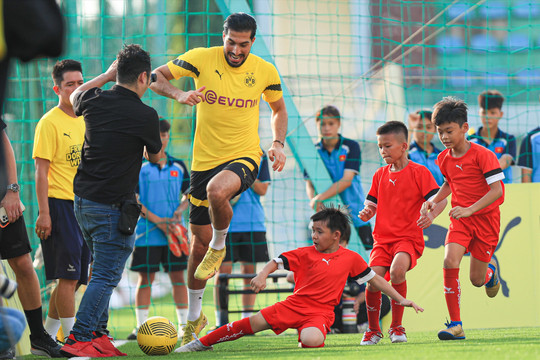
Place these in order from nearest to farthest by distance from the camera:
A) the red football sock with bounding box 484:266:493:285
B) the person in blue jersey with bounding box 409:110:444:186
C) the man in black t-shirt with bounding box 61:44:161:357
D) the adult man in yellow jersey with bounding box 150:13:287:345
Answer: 1. the man in black t-shirt with bounding box 61:44:161:357
2. the adult man in yellow jersey with bounding box 150:13:287:345
3. the red football sock with bounding box 484:266:493:285
4. the person in blue jersey with bounding box 409:110:444:186

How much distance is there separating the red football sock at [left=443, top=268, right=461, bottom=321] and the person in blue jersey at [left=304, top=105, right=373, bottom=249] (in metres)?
2.38

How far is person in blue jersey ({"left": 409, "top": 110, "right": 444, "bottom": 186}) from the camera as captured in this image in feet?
27.0

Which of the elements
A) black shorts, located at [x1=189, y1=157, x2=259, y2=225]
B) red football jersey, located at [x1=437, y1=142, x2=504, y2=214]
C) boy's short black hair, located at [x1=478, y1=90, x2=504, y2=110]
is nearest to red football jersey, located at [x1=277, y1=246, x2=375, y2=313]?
black shorts, located at [x1=189, y1=157, x2=259, y2=225]

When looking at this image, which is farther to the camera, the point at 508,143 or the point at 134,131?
the point at 508,143

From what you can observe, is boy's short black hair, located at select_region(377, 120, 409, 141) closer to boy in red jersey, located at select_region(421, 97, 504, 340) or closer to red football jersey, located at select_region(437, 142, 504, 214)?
boy in red jersey, located at select_region(421, 97, 504, 340)

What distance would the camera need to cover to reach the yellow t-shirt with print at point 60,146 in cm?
576

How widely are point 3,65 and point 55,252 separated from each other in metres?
3.54

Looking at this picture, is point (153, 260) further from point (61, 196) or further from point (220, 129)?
point (220, 129)

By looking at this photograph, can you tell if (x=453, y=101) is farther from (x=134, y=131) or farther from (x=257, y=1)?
(x=257, y=1)

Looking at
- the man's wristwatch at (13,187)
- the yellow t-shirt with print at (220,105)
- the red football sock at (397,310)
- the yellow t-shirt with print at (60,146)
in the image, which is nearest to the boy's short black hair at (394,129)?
the yellow t-shirt with print at (220,105)

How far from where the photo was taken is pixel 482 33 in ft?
92.3

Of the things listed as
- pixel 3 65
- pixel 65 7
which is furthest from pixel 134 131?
pixel 65 7

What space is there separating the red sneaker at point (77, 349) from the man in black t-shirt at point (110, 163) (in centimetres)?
4

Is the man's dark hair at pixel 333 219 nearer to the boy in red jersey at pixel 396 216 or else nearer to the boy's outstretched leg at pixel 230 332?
the boy in red jersey at pixel 396 216
